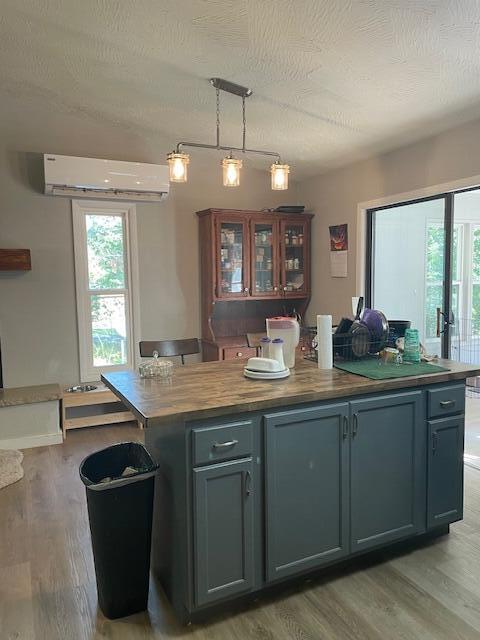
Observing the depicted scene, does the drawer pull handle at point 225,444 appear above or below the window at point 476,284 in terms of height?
below

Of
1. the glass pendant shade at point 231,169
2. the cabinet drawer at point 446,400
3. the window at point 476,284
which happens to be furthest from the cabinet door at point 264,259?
the cabinet drawer at point 446,400

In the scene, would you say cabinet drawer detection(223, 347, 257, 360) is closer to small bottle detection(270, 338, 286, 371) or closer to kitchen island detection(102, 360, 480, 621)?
kitchen island detection(102, 360, 480, 621)

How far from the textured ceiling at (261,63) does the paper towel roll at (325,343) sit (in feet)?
5.07

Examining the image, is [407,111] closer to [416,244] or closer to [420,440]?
[416,244]

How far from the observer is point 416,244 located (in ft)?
14.3

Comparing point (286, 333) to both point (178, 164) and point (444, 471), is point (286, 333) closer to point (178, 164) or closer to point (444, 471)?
point (444, 471)

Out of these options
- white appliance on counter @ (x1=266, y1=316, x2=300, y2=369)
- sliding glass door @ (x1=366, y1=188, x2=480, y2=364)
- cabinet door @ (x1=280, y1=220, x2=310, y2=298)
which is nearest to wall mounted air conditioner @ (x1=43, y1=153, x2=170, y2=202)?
cabinet door @ (x1=280, y1=220, x2=310, y2=298)

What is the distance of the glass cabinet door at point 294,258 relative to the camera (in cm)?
519

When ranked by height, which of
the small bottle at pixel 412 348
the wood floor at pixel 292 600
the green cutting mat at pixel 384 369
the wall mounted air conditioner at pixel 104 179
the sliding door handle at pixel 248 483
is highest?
the wall mounted air conditioner at pixel 104 179

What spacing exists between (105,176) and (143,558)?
11.0 feet

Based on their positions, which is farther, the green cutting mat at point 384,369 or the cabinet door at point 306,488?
the green cutting mat at point 384,369

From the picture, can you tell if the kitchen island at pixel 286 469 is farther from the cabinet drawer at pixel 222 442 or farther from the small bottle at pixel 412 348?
the small bottle at pixel 412 348

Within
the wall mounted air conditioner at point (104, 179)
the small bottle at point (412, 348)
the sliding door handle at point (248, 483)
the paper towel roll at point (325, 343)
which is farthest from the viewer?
the wall mounted air conditioner at point (104, 179)

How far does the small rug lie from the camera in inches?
136
